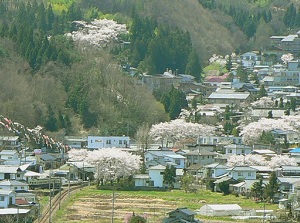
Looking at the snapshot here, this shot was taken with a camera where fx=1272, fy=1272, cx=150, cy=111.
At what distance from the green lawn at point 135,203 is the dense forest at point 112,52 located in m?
10.5

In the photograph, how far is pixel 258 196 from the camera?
41.4 meters

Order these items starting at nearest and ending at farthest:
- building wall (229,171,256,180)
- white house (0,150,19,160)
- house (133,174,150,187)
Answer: building wall (229,171,256,180) < house (133,174,150,187) < white house (0,150,19,160)

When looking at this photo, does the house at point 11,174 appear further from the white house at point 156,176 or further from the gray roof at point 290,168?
the gray roof at point 290,168

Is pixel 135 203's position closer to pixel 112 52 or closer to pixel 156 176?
pixel 156 176

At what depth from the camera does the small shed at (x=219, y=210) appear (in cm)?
3825

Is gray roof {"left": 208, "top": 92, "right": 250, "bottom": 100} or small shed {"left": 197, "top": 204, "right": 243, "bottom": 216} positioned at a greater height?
gray roof {"left": 208, "top": 92, "right": 250, "bottom": 100}

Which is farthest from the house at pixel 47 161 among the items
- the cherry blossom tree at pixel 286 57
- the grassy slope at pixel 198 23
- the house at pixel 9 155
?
the grassy slope at pixel 198 23

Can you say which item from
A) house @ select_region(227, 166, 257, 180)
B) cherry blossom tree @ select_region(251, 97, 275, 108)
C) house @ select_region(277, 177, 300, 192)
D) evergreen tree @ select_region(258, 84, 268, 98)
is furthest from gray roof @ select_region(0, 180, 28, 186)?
evergreen tree @ select_region(258, 84, 268, 98)

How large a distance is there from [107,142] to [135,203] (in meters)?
11.4

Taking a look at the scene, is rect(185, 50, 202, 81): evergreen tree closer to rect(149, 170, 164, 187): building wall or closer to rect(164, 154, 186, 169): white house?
rect(164, 154, 186, 169): white house

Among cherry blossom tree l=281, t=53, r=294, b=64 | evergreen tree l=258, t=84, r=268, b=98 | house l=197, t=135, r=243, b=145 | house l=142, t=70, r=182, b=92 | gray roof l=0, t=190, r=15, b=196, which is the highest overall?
cherry blossom tree l=281, t=53, r=294, b=64

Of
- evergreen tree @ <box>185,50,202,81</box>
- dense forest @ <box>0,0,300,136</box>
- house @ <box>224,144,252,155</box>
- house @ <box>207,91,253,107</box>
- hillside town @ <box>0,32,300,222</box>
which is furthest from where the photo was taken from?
evergreen tree @ <box>185,50,202,81</box>

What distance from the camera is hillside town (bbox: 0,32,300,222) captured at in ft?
134

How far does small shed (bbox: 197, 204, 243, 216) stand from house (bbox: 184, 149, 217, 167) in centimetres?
1044
